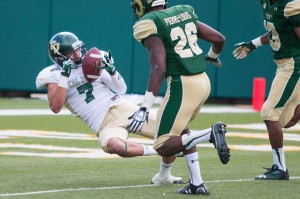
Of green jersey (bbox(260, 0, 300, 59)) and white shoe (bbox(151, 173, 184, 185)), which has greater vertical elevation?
green jersey (bbox(260, 0, 300, 59))

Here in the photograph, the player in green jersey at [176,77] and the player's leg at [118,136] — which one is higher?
the player in green jersey at [176,77]

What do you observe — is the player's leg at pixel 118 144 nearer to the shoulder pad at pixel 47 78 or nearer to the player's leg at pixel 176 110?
the shoulder pad at pixel 47 78

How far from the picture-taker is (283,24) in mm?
9672

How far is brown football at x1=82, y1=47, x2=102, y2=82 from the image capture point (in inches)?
357

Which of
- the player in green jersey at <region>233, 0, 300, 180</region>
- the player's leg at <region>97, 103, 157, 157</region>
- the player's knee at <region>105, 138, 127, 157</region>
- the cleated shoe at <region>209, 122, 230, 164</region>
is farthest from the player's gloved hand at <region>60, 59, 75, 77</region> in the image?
the player in green jersey at <region>233, 0, 300, 180</region>

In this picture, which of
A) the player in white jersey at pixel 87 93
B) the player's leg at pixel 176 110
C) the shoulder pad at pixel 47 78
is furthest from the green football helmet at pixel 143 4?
the shoulder pad at pixel 47 78

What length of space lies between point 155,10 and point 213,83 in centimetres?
1432

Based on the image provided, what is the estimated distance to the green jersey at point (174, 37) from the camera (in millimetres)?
8102

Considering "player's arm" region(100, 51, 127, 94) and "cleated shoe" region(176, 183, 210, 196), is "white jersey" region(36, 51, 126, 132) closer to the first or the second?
"player's arm" region(100, 51, 127, 94)

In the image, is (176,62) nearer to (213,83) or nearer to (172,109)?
(172,109)

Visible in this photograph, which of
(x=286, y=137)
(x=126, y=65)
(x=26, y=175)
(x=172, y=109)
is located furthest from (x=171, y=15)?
(x=126, y=65)

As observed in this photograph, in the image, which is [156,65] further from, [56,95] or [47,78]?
[47,78]

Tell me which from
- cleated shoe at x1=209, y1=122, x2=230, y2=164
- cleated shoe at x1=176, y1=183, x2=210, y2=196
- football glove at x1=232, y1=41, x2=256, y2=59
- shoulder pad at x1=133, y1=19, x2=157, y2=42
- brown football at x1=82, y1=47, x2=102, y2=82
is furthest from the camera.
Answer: football glove at x1=232, y1=41, x2=256, y2=59

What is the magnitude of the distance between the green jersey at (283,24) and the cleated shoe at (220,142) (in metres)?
2.08
